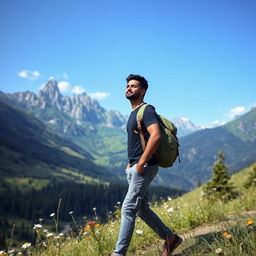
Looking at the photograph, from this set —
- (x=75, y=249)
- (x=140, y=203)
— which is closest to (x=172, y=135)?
(x=140, y=203)

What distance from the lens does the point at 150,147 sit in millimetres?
4355

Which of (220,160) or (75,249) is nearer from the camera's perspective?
(75,249)

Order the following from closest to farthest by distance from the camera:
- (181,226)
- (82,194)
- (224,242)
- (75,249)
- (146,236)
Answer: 1. (224,242)
2. (75,249)
3. (146,236)
4. (181,226)
5. (82,194)

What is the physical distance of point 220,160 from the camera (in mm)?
Result: 34219

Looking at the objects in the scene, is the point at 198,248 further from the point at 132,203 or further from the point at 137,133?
the point at 137,133

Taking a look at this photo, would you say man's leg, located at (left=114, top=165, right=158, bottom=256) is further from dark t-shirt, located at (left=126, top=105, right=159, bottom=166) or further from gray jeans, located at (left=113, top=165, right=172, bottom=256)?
dark t-shirt, located at (left=126, top=105, right=159, bottom=166)

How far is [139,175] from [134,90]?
1.65m

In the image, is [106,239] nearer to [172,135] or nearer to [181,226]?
[181,226]

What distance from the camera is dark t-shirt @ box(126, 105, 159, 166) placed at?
4.62 m

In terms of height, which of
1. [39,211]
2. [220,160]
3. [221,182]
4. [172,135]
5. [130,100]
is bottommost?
[39,211]

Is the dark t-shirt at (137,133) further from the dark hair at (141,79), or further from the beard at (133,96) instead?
the dark hair at (141,79)

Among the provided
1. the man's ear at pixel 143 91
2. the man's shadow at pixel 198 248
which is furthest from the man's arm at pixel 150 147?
the man's shadow at pixel 198 248

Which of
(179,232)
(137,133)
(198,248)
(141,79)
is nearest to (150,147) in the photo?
(137,133)

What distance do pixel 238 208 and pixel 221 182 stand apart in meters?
24.6
